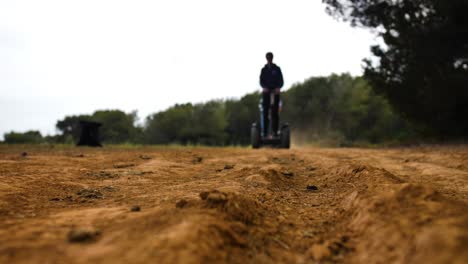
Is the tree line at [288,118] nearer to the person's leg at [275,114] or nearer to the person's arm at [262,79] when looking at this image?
the person's leg at [275,114]

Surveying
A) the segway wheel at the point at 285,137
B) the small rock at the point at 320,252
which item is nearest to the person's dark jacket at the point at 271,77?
the segway wheel at the point at 285,137

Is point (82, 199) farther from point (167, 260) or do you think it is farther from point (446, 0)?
point (446, 0)

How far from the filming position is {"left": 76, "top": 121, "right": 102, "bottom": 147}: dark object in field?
11.4 meters

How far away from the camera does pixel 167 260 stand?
127 centimetres

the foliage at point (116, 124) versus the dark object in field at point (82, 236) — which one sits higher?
the foliage at point (116, 124)

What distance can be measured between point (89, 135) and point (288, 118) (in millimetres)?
30615

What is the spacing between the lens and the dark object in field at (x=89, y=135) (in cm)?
1137

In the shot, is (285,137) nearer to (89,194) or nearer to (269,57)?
(269,57)

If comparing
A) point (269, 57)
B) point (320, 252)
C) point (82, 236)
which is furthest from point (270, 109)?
point (82, 236)

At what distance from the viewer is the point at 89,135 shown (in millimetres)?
11562

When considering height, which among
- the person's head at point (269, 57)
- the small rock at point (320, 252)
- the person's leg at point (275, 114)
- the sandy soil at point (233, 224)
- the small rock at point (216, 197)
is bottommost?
the small rock at point (320, 252)

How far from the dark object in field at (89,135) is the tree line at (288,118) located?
2261cm

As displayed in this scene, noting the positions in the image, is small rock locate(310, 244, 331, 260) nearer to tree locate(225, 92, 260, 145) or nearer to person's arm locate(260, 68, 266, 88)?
person's arm locate(260, 68, 266, 88)

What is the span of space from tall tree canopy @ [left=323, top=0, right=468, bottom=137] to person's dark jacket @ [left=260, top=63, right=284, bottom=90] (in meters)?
5.54
